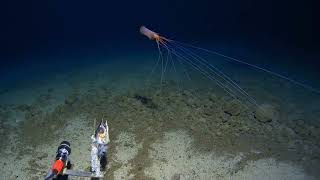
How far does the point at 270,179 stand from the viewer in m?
6.64

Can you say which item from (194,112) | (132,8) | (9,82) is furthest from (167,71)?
(132,8)

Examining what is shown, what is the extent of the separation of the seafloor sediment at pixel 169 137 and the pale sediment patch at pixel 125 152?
19 millimetres

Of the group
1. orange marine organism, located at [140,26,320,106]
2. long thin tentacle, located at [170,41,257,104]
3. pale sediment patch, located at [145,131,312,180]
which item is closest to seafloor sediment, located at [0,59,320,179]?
pale sediment patch, located at [145,131,312,180]

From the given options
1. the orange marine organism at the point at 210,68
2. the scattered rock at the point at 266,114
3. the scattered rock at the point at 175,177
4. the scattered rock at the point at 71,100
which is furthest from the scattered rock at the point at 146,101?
the scattered rock at the point at 175,177

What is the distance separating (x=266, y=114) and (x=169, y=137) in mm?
2350

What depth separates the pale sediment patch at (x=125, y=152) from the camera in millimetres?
7172

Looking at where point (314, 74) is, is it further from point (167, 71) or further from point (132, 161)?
point (132, 161)

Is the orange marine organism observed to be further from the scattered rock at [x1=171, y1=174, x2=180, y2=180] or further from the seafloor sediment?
the scattered rock at [x1=171, y1=174, x2=180, y2=180]

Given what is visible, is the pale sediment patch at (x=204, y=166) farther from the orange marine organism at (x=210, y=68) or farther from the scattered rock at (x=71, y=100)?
the scattered rock at (x=71, y=100)

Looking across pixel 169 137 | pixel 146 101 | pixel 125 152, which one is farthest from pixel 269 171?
pixel 146 101

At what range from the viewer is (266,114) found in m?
8.62

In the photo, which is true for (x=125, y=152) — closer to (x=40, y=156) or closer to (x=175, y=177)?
(x=175, y=177)

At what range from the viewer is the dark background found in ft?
64.7

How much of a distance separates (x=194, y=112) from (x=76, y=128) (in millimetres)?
2934
